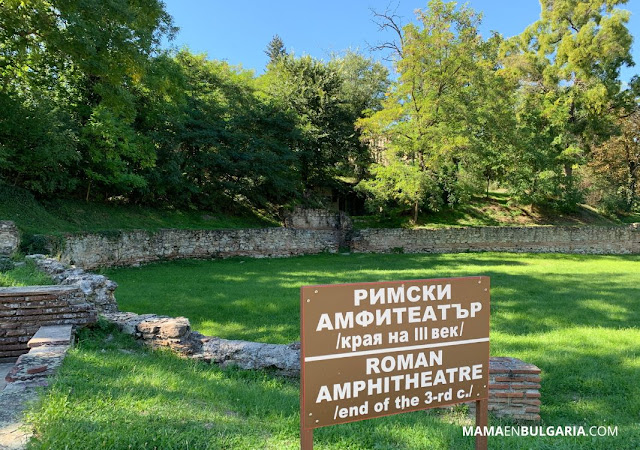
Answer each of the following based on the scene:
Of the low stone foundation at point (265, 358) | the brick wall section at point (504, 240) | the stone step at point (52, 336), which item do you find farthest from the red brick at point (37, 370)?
the brick wall section at point (504, 240)

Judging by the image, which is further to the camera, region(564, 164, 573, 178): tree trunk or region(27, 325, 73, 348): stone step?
region(564, 164, 573, 178): tree trunk

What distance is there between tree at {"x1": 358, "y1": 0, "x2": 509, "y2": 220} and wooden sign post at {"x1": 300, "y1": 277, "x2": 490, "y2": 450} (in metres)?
19.8

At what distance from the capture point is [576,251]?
80.5ft

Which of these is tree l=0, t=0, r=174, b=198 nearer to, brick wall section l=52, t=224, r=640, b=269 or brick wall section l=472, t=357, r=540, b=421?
brick wall section l=52, t=224, r=640, b=269

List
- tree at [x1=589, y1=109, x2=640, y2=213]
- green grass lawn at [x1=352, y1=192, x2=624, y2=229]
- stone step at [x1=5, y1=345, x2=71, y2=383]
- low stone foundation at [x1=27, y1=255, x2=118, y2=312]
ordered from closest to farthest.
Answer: stone step at [x1=5, y1=345, x2=71, y2=383] < low stone foundation at [x1=27, y1=255, x2=118, y2=312] < green grass lawn at [x1=352, y1=192, x2=624, y2=229] < tree at [x1=589, y1=109, x2=640, y2=213]

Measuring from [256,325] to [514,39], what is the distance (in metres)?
33.0

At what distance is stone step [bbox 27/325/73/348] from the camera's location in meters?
4.50

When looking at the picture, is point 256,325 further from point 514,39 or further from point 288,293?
point 514,39

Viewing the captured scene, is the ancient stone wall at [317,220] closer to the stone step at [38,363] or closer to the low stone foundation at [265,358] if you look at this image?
the low stone foundation at [265,358]

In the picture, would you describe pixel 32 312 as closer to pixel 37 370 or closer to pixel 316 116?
pixel 37 370

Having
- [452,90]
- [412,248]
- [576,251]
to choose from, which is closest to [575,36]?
[452,90]

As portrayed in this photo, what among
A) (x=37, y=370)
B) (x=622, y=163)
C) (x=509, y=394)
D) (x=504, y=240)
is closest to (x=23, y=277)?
(x=37, y=370)

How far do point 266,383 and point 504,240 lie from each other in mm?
22200

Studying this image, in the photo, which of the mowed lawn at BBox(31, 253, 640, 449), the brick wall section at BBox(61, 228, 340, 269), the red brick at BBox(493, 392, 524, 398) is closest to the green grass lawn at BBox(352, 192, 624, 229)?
the brick wall section at BBox(61, 228, 340, 269)
